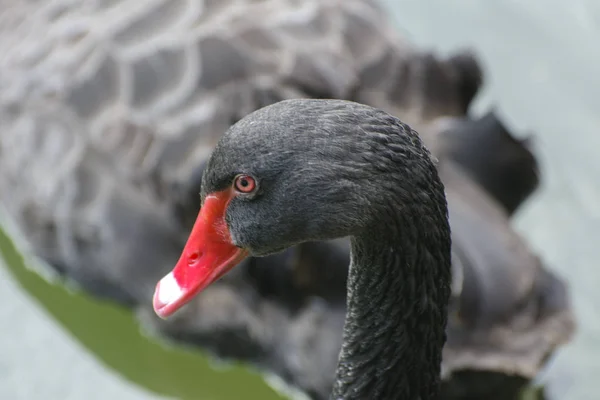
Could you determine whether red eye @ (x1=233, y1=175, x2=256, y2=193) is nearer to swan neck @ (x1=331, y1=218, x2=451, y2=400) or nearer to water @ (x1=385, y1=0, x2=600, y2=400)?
swan neck @ (x1=331, y1=218, x2=451, y2=400)

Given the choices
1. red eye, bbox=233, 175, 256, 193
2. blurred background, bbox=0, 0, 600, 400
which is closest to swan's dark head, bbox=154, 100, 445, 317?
red eye, bbox=233, 175, 256, 193

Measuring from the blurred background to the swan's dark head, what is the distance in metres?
1.27

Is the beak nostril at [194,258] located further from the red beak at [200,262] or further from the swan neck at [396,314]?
the swan neck at [396,314]

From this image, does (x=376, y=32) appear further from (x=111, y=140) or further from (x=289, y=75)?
(x=111, y=140)

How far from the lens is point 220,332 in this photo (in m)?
2.38

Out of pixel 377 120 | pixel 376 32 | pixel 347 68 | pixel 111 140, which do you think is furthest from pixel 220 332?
pixel 377 120

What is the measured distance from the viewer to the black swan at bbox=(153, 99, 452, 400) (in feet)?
3.71

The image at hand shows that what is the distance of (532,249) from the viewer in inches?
90.2

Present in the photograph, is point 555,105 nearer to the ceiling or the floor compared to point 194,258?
nearer to the floor

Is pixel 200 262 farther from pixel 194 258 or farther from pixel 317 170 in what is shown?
pixel 317 170

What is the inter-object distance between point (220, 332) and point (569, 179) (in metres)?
1.14

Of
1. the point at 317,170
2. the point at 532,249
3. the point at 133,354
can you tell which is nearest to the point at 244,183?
the point at 317,170

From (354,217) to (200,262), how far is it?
0.23 meters

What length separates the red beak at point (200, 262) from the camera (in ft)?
4.13
